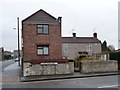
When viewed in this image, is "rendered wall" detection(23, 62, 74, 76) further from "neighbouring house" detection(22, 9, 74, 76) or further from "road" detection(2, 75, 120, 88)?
Result: "road" detection(2, 75, 120, 88)

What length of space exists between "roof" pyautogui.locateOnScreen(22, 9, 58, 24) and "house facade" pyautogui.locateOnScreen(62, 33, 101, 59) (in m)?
27.5

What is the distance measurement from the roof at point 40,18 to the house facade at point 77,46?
2752 cm

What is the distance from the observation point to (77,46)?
218 ft

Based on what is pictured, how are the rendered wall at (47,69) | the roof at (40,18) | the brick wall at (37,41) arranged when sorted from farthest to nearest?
the roof at (40,18), the brick wall at (37,41), the rendered wall at (47,69)

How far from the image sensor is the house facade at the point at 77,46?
65688mm

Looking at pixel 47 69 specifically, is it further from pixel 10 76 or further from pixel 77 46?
pixel 77 46

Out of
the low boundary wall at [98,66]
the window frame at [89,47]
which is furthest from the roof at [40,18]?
the window frame at [89,47]

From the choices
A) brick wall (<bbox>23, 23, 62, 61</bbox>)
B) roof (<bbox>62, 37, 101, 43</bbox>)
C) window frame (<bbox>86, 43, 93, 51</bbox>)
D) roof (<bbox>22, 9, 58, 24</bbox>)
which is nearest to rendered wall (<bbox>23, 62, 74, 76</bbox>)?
brick wall (<bbox>23, 23, 62, 61</bbox>)

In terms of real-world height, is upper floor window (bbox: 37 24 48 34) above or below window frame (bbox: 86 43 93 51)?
above

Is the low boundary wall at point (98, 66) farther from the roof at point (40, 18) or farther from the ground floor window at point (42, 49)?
the roof at point (40, 18)

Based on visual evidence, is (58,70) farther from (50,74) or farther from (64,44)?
(64,44)

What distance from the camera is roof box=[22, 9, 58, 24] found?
36312 millimetres

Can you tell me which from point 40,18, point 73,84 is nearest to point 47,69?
point 73,84

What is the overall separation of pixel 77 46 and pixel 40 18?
3034 cm
